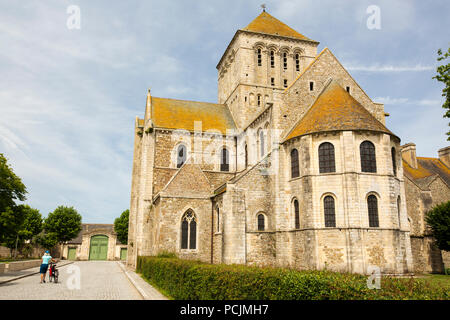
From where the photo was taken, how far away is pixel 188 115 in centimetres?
3372

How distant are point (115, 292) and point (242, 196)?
9997mm

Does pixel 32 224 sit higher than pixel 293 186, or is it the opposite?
pixel 293 186

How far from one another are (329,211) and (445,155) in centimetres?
2858

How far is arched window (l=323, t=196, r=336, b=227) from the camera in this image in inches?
782

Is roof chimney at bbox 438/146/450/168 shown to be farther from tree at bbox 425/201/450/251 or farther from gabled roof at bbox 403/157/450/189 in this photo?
tree at bbox 425/201/450/251

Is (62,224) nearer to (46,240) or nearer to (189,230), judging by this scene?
(46,240)

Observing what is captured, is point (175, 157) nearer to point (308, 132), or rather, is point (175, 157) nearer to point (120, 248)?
point (308, 132)

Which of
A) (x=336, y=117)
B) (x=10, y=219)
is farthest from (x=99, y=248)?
(x=336, y=117)

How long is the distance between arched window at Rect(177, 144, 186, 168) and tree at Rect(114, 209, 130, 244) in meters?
30.6

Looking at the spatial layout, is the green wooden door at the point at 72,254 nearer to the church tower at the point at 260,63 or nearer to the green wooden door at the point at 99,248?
the green wooden door at the point at 99,248

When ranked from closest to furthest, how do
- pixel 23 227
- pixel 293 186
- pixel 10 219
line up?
pixel 293 186
pixel 10 219
pixel 23 227

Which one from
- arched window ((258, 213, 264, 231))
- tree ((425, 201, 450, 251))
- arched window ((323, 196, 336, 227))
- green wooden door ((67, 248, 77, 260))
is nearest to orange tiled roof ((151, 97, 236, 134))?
arched window ((258, 213, 264, 231))
